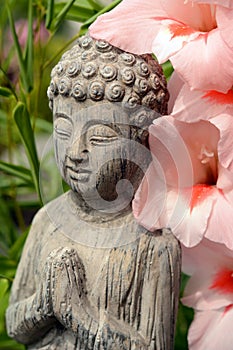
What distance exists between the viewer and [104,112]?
0.51 meters

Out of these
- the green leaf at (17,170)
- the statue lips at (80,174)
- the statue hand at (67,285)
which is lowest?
the green leaf at (17,170)

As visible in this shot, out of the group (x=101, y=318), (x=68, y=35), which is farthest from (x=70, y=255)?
(x=68, y=35)

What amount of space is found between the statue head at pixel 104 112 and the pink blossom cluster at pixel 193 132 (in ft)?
0.05

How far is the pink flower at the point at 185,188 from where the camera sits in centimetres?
50

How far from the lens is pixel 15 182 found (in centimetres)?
82

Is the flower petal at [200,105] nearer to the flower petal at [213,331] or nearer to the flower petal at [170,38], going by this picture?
the flower petal at [170,38]

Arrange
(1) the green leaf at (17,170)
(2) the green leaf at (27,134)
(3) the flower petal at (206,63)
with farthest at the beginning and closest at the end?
(1) the green leaf at (17,170) → (2) the green leaf at (27,134) → (3) the flower petal at (206,63)

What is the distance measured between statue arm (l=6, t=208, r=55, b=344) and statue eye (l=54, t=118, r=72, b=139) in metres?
0.09

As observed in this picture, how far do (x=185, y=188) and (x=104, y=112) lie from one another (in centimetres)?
8

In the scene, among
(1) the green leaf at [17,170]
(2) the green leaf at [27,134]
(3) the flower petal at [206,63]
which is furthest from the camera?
(1) the green leaf at [17,170]

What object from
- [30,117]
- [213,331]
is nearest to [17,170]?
[30,117]

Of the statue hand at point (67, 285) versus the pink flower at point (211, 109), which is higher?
the pink flower at point (211, 109)

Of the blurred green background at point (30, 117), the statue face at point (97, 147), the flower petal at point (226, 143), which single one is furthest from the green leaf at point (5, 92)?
the flower petal at point (226, 143)

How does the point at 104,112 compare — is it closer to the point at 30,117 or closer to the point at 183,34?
the point at 183,34
